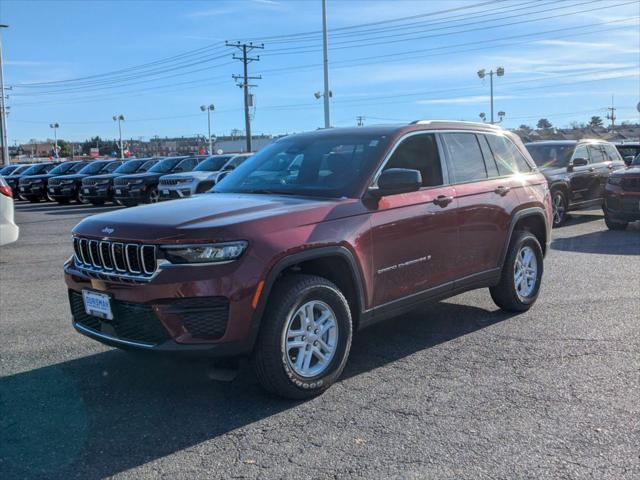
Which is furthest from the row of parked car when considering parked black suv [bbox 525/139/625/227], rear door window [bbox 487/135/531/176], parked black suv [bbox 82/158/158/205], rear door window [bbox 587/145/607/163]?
rear door window [bbox 487/135/531/176]

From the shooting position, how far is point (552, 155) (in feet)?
48.6

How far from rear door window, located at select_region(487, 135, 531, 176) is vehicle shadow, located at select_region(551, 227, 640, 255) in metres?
4.38

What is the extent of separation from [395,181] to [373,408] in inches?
65.0

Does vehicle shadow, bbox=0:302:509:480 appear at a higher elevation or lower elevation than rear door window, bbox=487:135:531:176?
lower

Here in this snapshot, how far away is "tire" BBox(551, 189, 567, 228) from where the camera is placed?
14062 millimetres

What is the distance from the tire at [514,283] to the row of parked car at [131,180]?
11780 mm

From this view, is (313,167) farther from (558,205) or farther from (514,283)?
(558,205)

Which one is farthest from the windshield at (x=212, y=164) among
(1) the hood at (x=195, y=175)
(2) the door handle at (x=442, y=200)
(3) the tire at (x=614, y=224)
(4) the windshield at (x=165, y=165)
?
(2) the door handle at (x=442, y=200)

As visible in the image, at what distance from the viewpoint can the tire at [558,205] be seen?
1406 centimetres

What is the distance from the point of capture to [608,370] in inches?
195

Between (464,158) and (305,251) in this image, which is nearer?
(305,251)

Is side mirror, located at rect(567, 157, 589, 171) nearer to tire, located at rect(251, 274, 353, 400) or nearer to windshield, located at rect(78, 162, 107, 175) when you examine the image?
tire, located at rect(251, 274, 353, 400)

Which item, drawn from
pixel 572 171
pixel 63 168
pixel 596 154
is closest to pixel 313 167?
pixel 572 171

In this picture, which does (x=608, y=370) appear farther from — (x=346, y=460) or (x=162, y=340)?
A: (x=162, y=340)
